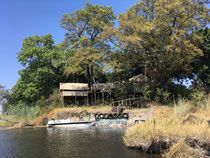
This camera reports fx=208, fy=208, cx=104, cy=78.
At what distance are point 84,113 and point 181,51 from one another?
1599 cm

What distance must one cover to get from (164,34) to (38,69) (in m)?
24.0

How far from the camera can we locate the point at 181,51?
27.3 m

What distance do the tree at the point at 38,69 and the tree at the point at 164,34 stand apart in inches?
659

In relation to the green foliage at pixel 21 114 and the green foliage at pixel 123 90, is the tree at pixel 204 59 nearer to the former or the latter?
the green foliage at pixel 123 90

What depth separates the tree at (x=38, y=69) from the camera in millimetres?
39781

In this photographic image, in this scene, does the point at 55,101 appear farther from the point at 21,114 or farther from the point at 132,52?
the point at 132,52

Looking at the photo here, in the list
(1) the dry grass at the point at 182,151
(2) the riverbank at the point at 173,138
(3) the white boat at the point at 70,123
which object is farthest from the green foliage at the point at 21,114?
(1) the dry grass at the point at 182,151

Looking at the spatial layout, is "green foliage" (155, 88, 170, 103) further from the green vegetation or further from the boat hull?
the boat hull

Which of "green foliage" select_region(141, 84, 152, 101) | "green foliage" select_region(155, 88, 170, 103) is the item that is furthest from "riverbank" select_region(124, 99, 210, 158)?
"green foliage" select_region(141, 84, 152, 101)

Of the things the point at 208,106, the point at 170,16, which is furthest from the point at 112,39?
the point at 208,106

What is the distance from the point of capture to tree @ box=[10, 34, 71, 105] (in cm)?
3978

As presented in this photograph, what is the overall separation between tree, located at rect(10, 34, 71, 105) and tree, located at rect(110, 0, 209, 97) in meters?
16.7

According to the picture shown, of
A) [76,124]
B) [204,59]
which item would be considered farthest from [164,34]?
[76,124]

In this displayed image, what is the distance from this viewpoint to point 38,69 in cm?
3941
